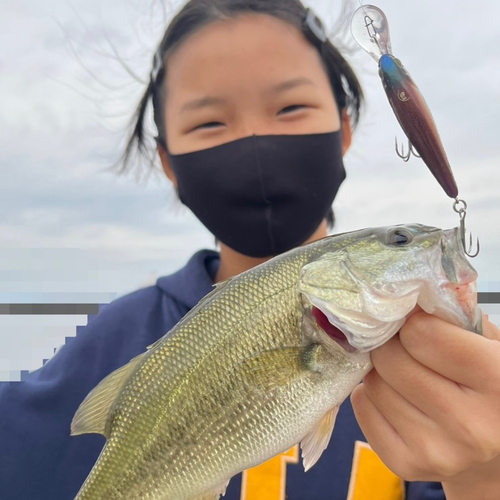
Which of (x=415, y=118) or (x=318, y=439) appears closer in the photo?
(x=318, y=439)

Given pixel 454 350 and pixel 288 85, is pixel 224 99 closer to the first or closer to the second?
pixel 288 85

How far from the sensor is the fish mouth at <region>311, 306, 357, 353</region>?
117 cm

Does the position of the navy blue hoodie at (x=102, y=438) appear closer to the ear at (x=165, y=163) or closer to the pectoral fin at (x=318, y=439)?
the ear at (x=165, y=163)

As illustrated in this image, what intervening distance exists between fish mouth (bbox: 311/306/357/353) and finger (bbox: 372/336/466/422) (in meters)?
0.08

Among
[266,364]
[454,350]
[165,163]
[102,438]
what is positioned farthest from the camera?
[165,163]

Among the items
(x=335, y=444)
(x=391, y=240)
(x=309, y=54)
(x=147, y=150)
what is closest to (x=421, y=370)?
(x=391, y=240)

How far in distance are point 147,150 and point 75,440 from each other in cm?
161

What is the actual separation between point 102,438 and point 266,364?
1301 mm

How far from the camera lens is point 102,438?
82.1 inches

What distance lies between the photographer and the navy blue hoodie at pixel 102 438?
1869 mm

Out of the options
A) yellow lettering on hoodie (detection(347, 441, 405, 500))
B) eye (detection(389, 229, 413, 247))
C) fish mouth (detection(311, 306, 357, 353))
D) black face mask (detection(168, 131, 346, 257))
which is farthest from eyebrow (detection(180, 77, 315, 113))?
yellow lettering on hoodie (detection(347, 441, 405, 500))

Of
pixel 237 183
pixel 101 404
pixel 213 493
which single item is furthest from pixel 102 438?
pixel 237 183

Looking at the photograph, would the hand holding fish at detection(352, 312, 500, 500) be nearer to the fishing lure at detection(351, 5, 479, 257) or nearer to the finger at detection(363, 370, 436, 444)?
the finger at detection(363, 370, 436, 444)

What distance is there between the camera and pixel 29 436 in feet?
Result: 6.92
